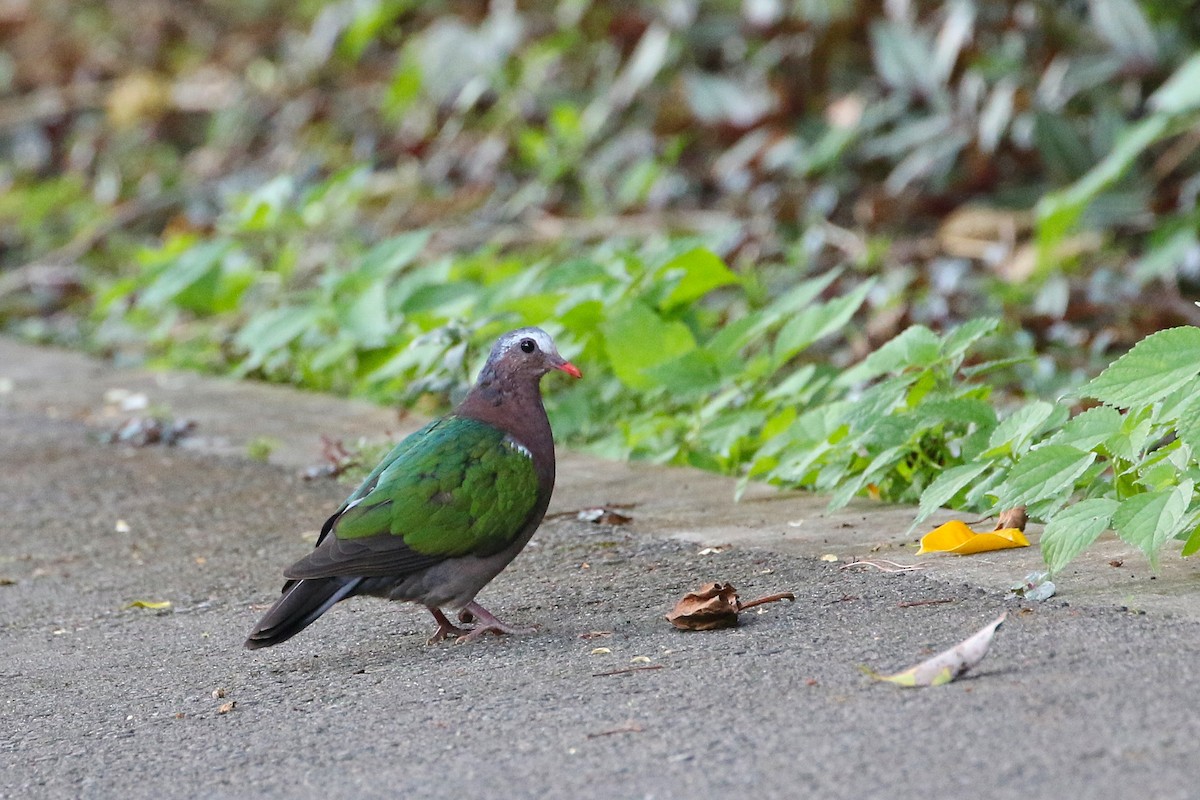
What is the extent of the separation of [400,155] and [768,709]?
793cm

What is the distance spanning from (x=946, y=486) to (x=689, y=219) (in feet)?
16.1

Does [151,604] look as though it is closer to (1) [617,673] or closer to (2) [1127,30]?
(1) [617,673]

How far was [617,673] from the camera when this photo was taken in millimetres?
2758

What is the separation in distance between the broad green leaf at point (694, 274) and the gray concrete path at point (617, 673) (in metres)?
0.80

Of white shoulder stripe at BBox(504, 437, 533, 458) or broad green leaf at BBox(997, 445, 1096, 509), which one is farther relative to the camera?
white shoulder stripe at BBox(504, 437, 533, 458)

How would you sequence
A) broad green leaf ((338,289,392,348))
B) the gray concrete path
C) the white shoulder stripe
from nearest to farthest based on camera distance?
the gray concrete path < the white shoulder stripe < broad green leaf ((338,289,392,348))

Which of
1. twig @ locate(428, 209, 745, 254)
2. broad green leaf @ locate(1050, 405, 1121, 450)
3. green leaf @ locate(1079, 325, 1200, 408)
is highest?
green leaf @ locate(1079, 325, 1200, 408)

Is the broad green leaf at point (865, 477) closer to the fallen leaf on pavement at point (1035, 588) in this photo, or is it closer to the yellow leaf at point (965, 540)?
the yellow leaf at point (965, 540)

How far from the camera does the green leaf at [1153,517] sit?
107 inches

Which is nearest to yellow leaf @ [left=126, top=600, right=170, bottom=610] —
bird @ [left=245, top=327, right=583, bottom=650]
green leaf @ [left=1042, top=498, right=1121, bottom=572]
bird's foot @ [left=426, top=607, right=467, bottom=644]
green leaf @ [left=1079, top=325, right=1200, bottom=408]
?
bird @ [left=245, top=327, right=583, bottom=650]

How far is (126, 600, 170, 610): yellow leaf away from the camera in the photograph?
369 cm

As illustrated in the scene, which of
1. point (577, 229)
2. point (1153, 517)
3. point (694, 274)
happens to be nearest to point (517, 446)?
point (1153, 517)

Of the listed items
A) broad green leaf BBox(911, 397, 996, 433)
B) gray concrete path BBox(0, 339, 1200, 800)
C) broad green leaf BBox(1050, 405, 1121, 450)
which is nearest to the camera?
gray concrete path BBox(0, 339, 1200, 800)

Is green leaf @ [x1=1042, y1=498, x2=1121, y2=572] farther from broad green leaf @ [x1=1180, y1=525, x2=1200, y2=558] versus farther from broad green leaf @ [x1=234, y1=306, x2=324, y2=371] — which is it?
broad green leaf @ [x1=234, y1=306, x2=324, y2=371]
